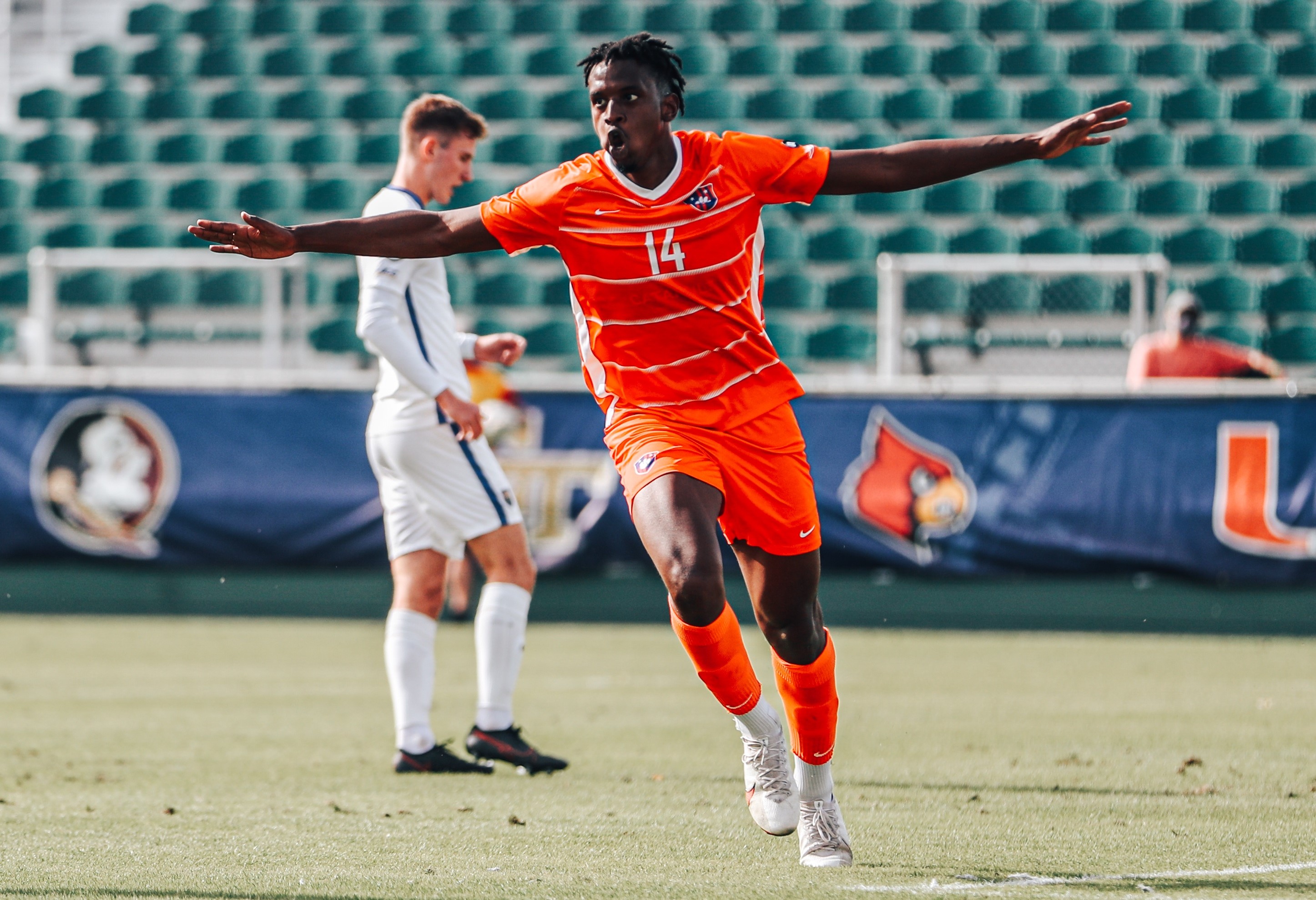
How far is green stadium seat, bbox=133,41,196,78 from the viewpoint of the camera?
17641 millimetres

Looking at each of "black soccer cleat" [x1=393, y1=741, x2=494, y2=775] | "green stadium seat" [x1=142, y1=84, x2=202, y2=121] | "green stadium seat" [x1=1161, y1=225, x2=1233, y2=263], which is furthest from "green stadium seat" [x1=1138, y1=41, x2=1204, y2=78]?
"black soccer cleat" [x1=393, y1=741, x2=494, y2=775]

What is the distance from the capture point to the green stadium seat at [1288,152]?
15.2 metres

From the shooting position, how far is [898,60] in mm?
16453

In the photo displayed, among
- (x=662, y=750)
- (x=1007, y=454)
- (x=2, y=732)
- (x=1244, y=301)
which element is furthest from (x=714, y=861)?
(x=1244, y=301)

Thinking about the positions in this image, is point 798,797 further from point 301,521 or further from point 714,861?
point 301,521

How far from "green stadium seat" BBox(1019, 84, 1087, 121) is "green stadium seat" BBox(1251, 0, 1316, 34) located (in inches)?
80.0

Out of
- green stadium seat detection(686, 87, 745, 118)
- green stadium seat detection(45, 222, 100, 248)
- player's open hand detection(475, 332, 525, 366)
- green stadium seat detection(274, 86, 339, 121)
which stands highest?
green stadium seat detection(274, 86, 339, 121)

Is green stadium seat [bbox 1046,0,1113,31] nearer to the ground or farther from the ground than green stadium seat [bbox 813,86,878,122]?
farther from the ground

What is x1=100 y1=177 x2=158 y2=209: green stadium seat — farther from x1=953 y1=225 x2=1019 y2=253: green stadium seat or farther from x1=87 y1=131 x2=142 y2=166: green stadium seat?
x1=953 y1=225 x2=1019 y2=253: green stadium seat

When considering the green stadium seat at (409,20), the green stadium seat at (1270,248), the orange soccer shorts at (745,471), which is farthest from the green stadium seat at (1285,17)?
the orange soccer shorts at (745,471)

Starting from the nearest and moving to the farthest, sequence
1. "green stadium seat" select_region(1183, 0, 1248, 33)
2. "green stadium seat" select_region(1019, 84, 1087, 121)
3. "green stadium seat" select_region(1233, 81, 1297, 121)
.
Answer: "green stadium seat" select_region(1233, 81, 1297, 121), "green stadium seat" select_region(1019, 84, 1087, 121), "green stadium seat" select_region(1183, 0, 1248, 33)

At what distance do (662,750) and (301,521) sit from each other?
5847 mm

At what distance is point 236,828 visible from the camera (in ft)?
15.0

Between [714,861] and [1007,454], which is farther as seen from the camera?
[1007,454]
